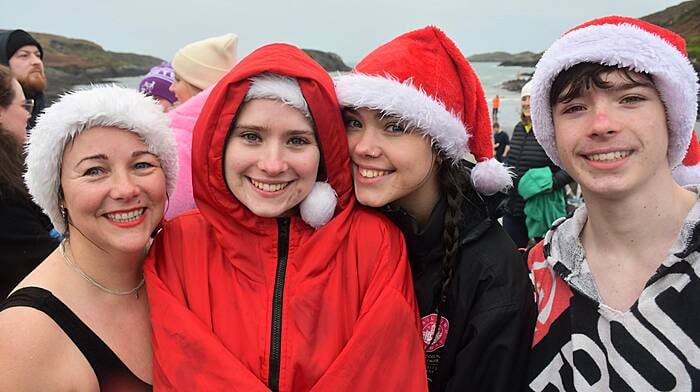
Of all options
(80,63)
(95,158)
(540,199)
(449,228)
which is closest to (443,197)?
(449,228)

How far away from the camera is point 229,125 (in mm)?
1729

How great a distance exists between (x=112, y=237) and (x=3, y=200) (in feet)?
4.17

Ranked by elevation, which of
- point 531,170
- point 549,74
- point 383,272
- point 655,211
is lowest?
point 531,170

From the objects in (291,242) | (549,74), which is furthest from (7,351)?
(549,74)

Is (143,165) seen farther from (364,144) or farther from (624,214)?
(624,214)

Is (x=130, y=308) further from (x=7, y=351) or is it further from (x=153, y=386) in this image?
(x=7, y=351)

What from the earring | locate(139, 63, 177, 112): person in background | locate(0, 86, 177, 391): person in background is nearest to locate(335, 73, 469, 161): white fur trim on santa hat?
locate(0, 86, 177, 391): person in background

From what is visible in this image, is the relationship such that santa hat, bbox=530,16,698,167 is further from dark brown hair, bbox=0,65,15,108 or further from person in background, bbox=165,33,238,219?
dark brown hair, bbox=0,65,15,108

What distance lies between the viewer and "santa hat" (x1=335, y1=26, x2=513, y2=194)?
182 cm

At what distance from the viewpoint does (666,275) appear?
150 centimetres

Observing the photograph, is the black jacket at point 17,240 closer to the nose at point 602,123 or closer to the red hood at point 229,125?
the red hood at point 229,125

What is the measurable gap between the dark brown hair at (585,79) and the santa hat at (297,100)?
846mm

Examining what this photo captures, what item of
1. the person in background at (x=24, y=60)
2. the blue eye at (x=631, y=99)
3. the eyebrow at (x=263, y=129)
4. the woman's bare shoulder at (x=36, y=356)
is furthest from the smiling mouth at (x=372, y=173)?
the person in background at (x=24, y=60)

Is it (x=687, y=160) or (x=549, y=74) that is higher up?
(x=549, y=74)
